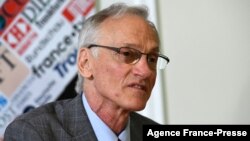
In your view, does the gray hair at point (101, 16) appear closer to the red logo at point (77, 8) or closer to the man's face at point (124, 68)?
the man's face at point (124, 68)

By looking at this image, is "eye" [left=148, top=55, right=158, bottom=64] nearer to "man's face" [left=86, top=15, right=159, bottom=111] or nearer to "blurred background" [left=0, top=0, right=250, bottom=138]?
"man's face" [left=86, top=15, right=159, bottom=111]

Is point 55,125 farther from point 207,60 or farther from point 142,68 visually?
point 207,60

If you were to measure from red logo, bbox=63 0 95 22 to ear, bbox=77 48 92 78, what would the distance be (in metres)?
0.50

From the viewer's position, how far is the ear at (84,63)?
120 centimetres

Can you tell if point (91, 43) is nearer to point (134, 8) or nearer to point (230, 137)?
point (134, 8)

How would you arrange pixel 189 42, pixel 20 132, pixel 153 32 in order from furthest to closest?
pixel 189 42 → pixel 153 32 → pixel 20 132

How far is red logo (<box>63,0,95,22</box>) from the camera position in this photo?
66.0 inches

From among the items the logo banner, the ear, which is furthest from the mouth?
the logo banner

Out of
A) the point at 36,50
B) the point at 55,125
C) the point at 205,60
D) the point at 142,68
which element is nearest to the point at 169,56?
the point at 205,60

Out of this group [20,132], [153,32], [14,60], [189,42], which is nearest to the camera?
[20,132]

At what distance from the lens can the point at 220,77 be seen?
1.82 m

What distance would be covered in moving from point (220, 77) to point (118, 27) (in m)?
0.82

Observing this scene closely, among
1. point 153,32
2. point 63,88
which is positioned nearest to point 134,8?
point 153,32

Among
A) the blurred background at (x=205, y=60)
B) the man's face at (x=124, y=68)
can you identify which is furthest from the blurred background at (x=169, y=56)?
the man's face at (x=124, y=68)
